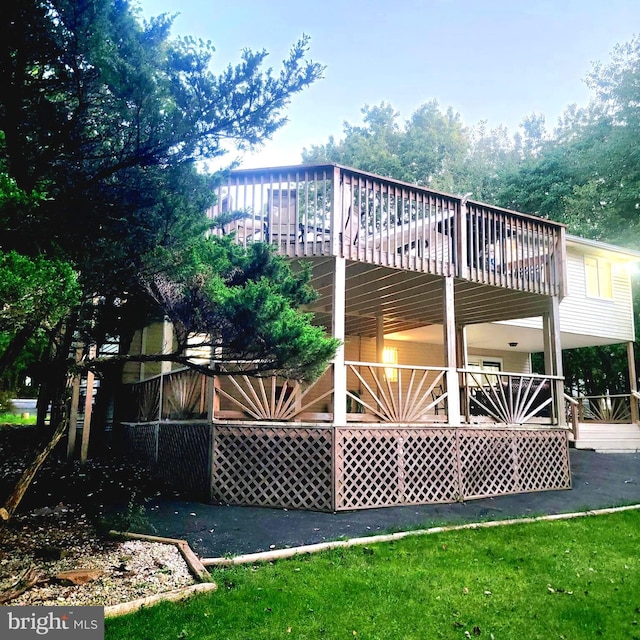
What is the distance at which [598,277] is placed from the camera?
15953mm

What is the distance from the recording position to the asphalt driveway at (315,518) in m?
5.42

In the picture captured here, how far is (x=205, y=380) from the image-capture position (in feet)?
26.2

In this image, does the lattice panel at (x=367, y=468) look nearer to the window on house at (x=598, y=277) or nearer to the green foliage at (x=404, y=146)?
the window on house at (x=598, y=277)

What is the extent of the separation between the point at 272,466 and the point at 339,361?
1.68 meters

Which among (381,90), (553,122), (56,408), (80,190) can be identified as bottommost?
(56,408)

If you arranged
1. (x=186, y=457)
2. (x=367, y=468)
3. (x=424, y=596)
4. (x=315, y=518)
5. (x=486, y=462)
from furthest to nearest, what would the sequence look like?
(x=486, y=462), (x=186, y=457), (x=367, y=468), (x=315, y=518), (x=424, y=596)

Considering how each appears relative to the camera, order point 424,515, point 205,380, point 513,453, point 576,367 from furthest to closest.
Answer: point 576,367, point 513,453, point 205,380, point 424,515

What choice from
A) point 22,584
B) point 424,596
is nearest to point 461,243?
point 424,596

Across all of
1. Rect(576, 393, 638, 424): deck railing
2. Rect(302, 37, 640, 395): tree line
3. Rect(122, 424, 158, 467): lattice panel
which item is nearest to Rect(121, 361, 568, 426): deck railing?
Rect(122, 424, 158, 467): lattice panel

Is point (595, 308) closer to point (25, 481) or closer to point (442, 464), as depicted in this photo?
point (442, 464)

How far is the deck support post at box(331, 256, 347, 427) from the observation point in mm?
7102

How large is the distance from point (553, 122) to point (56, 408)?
38.9m

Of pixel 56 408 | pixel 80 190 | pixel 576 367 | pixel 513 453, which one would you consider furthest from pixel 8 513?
pixel 576 367

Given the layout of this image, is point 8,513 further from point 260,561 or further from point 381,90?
point 381,90
